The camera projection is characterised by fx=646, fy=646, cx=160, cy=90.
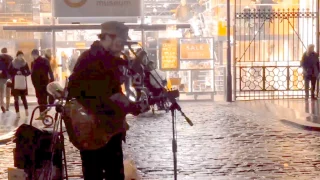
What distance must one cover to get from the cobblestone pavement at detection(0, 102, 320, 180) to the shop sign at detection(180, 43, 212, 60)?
20.7 feet

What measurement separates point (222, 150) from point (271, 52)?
13356mm

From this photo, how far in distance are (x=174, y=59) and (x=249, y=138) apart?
10.2m

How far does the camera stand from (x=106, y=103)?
224 inches

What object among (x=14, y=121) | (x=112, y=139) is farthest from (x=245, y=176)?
(x=14, y=121)

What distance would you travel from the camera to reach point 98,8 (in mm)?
21797

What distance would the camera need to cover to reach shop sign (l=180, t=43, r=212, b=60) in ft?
76.6

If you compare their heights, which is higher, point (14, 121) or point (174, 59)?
point (174, 59)

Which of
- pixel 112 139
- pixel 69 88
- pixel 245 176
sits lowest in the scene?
pixel 245 176

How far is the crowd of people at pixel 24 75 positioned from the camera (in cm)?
1669

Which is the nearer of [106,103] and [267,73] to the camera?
[106,103]

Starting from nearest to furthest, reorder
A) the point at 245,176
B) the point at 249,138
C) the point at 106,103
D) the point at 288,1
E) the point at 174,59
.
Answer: the point at 106,103 < the point at 245,176 < the point at 249,138 < the point at 174,59 < the point at 288,1

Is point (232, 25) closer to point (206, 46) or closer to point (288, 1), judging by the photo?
point (206, 46)

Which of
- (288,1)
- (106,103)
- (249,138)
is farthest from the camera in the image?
(288,1)

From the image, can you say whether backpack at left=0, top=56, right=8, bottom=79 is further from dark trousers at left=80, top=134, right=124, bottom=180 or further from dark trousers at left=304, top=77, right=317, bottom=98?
dark trousers at left=80, top=134, right=124, bottom=180
